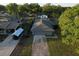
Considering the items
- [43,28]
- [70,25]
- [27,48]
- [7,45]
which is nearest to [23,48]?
[27,48]

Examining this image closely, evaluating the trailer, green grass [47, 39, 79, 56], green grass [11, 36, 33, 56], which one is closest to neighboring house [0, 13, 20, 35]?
the trailer

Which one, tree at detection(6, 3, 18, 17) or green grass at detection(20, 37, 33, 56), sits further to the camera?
tree at detection(6, 3, 18, 17)

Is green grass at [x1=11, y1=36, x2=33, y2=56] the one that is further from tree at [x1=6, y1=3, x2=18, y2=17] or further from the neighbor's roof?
tree at [x1=6, y1=3, x2=18, y2=17]

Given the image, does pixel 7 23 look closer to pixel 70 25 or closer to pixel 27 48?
pixel 27 48

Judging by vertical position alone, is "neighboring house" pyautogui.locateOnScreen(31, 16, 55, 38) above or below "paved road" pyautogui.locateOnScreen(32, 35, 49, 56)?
above

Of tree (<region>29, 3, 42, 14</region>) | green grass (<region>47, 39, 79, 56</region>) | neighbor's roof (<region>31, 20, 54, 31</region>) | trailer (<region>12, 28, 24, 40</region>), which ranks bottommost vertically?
green grass (<region>47, 39, 79, 56</region>)

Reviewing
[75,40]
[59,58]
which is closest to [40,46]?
[59,58]

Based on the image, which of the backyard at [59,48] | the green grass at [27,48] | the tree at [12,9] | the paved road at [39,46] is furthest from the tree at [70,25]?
the tree at [12,9]
